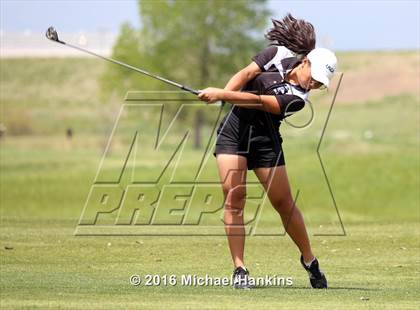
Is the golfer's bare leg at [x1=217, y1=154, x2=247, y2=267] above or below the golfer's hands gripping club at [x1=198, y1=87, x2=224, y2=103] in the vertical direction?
below

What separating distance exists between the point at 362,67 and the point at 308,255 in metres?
87.1

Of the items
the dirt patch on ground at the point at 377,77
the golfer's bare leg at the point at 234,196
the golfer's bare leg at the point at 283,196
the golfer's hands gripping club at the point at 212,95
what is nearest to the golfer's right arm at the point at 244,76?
the golfer's hands gripping club at the point at 212,95

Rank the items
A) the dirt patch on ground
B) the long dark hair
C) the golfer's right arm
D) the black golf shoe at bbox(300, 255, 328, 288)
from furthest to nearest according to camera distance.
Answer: the dirt patch on ground, the black golf shoe at bbox(300, 255, 328, 288), the long dark hair, the golfer's right arm

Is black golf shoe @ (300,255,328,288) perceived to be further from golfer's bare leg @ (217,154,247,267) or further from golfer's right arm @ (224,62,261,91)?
golfer's right arm @ (224,62,261,91)

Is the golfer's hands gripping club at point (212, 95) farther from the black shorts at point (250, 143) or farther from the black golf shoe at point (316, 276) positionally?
the black golf shoe at point (316, 276)

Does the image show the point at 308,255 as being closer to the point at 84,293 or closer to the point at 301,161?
the point at 84,293

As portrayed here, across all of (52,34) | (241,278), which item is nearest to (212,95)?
(241,278)

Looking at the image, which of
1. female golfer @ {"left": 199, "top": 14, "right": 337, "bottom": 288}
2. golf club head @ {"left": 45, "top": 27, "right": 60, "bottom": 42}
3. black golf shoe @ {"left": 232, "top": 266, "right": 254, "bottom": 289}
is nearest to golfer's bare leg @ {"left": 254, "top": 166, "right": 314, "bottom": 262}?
female golfer @ {"left": 199, "top": 14, "right": 337, "bottom": 288}

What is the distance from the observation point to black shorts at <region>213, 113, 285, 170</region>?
38.2 ft

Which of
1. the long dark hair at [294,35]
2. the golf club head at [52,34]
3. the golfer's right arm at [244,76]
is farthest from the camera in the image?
the golf club head at [52,34]

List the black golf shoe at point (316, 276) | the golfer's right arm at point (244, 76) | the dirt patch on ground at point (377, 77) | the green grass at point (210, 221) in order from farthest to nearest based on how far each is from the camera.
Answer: the dirt patch on ground at point (377, 77)
the black golf shoe at point (316, 276)
the golfer's right arm at point (244, 76)
the green grass at point (210, 221)

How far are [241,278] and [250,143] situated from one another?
53.1 inches

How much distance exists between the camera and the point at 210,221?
1001 inches

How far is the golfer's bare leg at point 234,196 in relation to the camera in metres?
11.6
